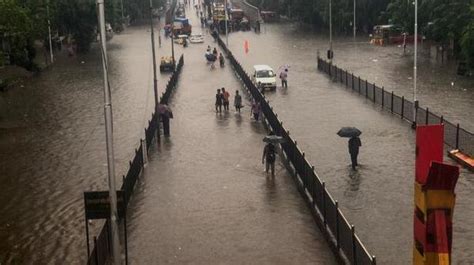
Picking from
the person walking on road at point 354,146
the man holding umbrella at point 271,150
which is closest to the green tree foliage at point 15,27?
the man holding umbrella at point 271,150

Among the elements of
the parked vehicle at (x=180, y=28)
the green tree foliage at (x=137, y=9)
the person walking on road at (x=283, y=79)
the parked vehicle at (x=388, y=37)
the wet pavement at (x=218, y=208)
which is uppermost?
the green tree foliage at (x=137, y=9)

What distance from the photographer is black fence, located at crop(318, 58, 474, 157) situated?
2341 cm

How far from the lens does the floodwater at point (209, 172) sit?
16.1m

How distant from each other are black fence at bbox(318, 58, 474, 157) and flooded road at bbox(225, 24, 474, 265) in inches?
19.3

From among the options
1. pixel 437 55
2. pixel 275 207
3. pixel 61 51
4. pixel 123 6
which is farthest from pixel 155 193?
pixel 123 6

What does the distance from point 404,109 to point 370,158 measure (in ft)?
25.0

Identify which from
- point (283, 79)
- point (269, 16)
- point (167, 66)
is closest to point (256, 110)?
point (283, 79)

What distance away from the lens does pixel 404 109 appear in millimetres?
30375

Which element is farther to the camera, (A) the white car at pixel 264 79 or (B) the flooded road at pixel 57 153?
(A) the white car at pixel 264 79

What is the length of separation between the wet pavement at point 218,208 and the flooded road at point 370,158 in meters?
1.37

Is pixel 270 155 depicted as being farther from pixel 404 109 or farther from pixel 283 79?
pixel 283 79

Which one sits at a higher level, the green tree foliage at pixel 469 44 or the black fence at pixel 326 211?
the green tree foliage at pixel 469 44

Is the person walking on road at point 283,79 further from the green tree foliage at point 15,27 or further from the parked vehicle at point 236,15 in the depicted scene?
the parked vehicle at point 236,15

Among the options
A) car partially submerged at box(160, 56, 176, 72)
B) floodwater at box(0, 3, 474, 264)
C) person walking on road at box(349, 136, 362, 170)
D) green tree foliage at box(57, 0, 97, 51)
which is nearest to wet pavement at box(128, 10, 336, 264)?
floodwater at box(0, 3, 474, 264)
